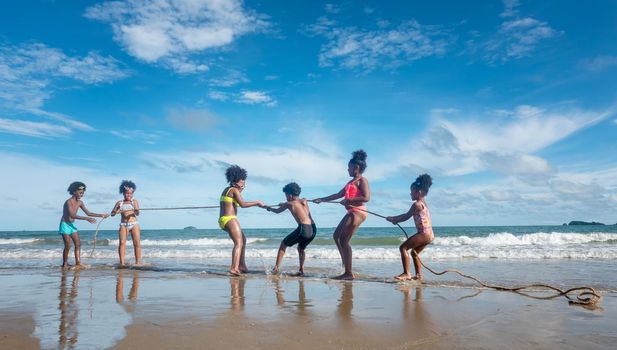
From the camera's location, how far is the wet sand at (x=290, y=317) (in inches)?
136

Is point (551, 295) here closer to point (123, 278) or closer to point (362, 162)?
point (362, 162)

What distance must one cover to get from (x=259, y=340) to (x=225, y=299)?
2102 millimetres

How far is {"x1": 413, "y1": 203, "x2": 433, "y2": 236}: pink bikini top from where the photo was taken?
23.9 ft

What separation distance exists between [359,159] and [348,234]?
139 cm

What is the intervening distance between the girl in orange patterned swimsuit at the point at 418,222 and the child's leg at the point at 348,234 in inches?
23.2

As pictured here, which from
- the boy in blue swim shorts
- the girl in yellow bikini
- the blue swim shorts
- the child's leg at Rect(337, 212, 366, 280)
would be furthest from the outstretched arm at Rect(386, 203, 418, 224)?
the blue swim shorts

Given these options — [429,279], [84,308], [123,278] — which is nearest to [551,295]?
[429,279]

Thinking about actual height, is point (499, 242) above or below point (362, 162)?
below

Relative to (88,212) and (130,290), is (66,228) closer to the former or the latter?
(88,212)

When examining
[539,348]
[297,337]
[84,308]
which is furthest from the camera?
[84,308]

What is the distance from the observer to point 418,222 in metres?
7.32

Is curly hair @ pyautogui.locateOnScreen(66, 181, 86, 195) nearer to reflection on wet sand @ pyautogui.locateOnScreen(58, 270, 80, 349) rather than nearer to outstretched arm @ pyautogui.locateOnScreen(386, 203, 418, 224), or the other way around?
reflection on wet sand @ pyautogui.locateOnScreen(58, 270, 80, 349)

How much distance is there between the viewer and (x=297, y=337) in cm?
356

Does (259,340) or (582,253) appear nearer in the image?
(259,340)
